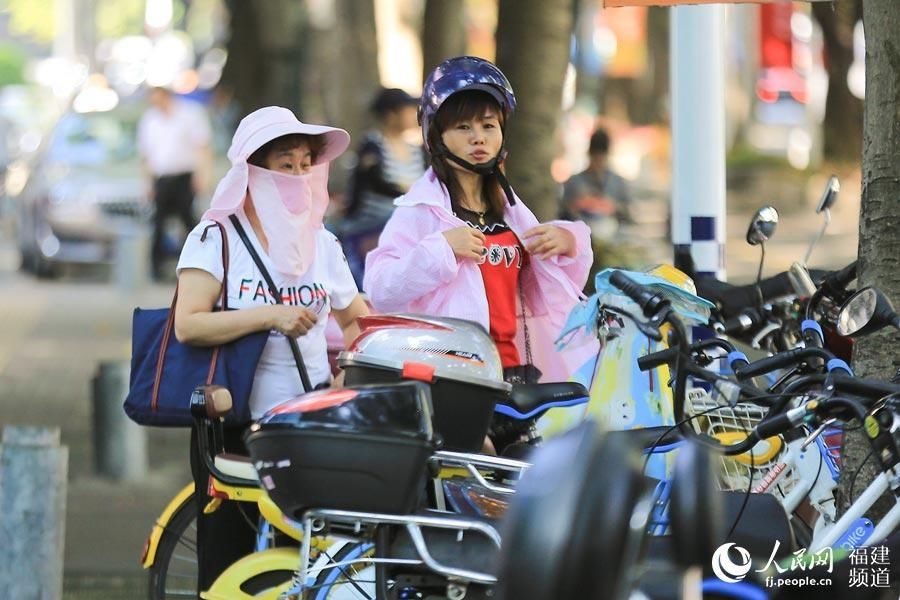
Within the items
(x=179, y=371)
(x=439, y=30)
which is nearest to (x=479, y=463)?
(x=179, y=371)

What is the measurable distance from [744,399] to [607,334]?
850 mm

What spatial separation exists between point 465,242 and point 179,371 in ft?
3.01

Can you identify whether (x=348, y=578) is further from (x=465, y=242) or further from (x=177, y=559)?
(x=177, y=559)

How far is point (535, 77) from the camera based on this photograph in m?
10.7

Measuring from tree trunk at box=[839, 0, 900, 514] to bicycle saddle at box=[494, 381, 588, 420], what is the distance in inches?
38.7

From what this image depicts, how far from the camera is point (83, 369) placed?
45.6 ft

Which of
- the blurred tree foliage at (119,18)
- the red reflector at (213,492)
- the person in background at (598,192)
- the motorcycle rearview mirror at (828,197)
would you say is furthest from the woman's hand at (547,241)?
the blurred tree foliage at (119,18)

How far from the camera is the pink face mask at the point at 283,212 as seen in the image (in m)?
5.65

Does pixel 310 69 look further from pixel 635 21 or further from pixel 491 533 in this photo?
pixel 635 21

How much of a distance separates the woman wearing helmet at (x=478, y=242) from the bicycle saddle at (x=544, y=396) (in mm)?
681

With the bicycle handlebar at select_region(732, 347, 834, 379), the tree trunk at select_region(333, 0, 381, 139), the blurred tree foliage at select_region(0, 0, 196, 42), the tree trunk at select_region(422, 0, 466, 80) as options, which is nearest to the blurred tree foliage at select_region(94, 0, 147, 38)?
the blurred tree foliage at select_region(0, 0, 196, 42)

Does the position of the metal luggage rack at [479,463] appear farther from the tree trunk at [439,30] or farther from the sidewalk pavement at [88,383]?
the tree trunk at [439,30]

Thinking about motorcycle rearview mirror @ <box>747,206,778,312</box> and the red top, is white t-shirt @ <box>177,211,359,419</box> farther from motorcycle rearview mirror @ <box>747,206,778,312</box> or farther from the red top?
motorcycle rearview mirror @ <box>747,206,778,312</box>

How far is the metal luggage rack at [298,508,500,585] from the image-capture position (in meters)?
4.23
